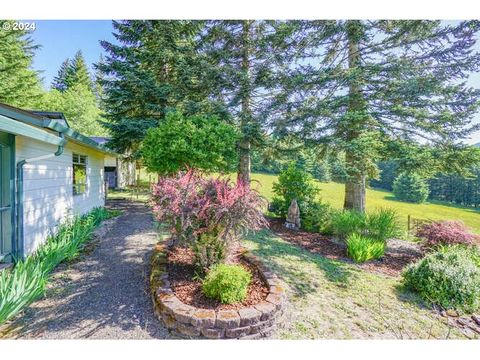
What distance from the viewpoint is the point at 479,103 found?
5.97 metres

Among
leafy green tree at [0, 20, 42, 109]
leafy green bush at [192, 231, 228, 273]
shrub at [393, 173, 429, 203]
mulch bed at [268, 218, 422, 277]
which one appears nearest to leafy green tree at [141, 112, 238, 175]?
mulch bed at [268, 218, 422, 277]

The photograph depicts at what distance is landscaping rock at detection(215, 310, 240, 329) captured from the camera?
221 centimetres

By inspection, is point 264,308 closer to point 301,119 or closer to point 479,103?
point 301,119

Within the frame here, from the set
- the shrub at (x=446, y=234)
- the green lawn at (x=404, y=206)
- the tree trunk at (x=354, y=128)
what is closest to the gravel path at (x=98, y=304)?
the tree trunk at (x=354, y=128)

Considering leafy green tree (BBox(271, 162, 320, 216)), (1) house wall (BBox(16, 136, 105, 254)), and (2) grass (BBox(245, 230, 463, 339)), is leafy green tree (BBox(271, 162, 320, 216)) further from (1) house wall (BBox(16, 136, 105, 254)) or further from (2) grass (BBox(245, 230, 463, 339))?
(1) house wall (BBox(16, 136, 105, 254))

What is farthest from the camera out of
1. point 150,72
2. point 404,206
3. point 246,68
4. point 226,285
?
point 404,206

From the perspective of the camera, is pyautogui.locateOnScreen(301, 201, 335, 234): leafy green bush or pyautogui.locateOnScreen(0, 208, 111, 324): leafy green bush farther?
pyautogui.locateOnScreen(301, 201, 335, 234): leafy green bush

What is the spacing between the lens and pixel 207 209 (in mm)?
2939

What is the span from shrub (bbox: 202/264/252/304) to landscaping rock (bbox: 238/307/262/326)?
0.66 ft

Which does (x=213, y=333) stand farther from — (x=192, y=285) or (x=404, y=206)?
(x=404, y=206)

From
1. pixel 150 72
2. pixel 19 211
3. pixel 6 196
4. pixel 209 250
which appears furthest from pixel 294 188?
pixel 150 72

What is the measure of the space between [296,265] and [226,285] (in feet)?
6.72
